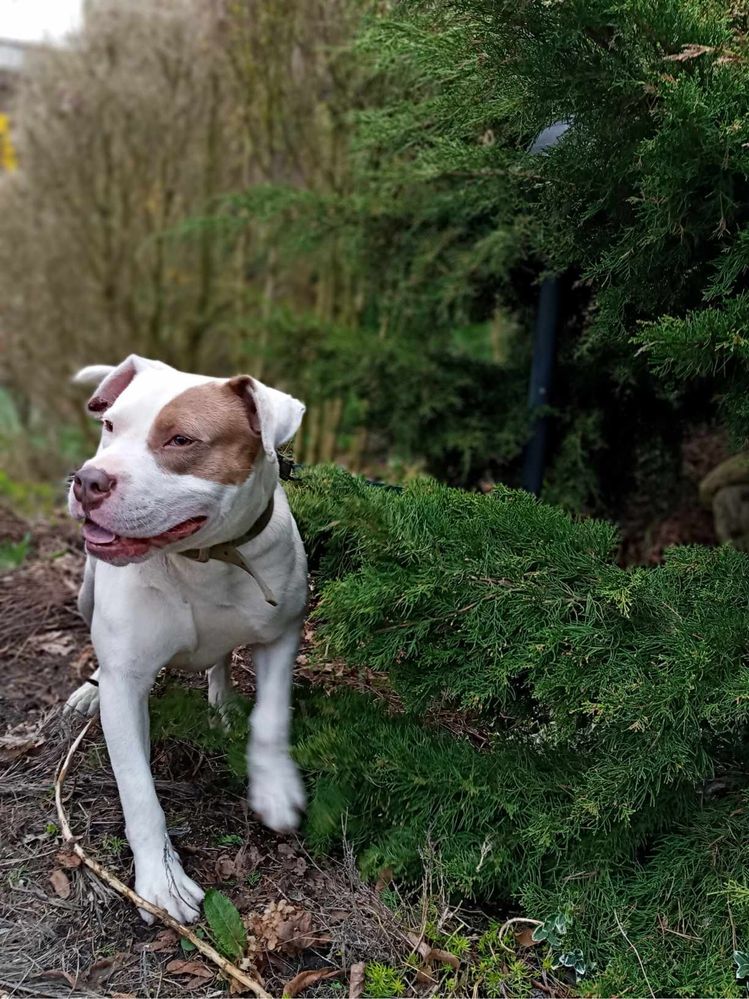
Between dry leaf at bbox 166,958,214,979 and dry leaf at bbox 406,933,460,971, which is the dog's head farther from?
dry leaf at bbox 406,933,460,971

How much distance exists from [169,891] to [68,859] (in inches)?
13.9

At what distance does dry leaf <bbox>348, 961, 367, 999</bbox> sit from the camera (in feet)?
6.80

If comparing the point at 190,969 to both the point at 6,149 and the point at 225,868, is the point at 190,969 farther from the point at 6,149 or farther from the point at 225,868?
the point at 6,149

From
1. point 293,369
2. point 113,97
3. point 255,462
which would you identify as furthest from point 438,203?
point 113,97

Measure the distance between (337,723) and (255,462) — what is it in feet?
2.26

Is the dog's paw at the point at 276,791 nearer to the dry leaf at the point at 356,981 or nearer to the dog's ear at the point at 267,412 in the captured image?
the dry leaf at the point at 356,981

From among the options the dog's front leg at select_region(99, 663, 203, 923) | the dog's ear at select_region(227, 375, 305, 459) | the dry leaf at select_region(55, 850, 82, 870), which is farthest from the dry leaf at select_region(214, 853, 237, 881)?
the dog's ear at select_region(227, 375, 305, 459)

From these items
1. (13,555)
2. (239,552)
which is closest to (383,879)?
(239,552)

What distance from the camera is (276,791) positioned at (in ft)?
7.75

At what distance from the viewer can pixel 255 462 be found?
7.59 feet

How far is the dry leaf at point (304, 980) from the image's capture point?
6.83ft

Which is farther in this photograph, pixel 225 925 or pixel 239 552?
pixel 239 552

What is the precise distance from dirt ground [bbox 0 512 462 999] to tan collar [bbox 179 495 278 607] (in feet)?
2.03

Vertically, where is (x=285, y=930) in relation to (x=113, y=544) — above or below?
below
